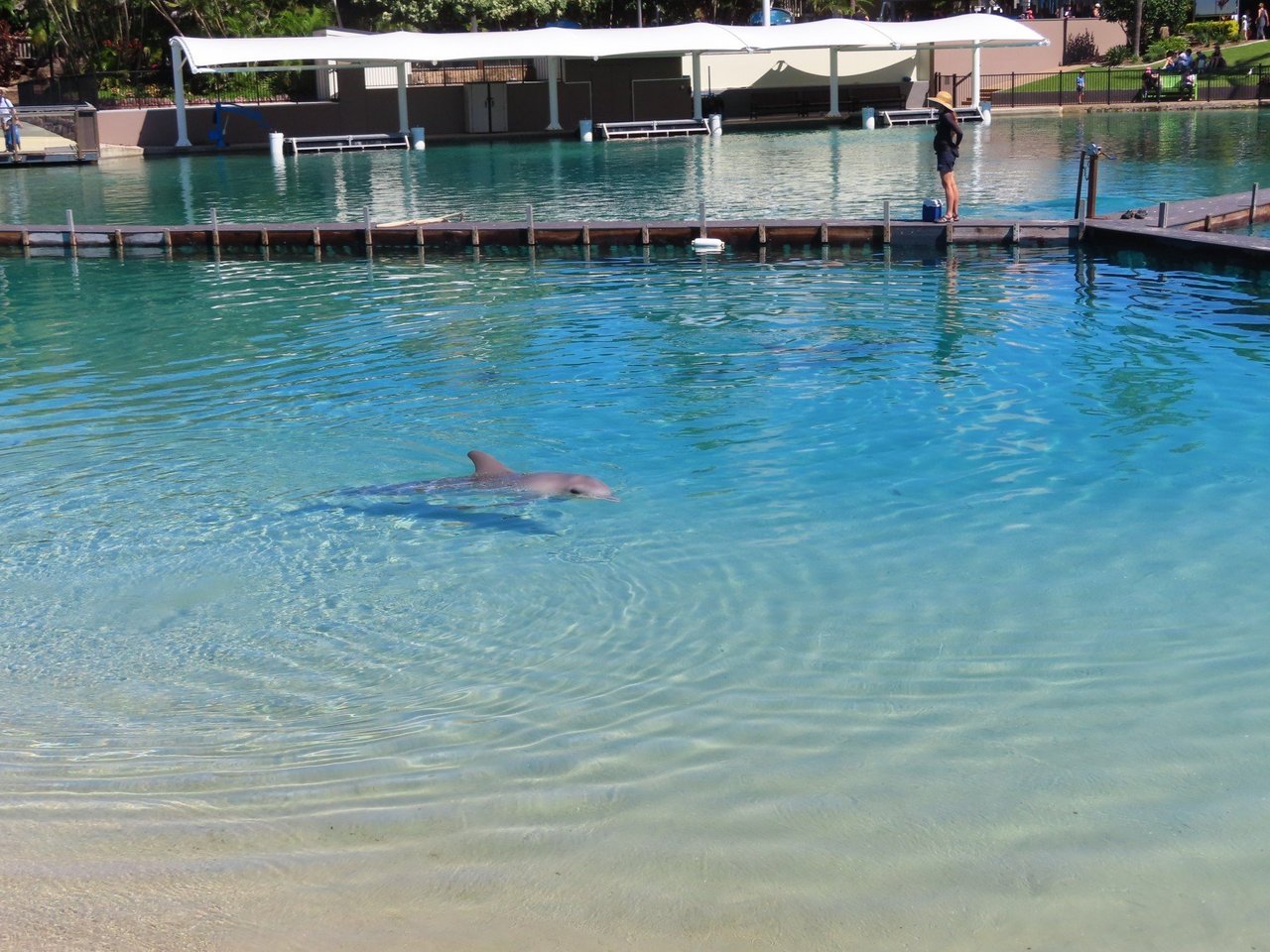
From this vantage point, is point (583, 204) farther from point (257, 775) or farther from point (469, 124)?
point (469, 124)

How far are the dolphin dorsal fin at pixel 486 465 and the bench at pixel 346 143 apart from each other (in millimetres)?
38683

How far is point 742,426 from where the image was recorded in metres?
11.5

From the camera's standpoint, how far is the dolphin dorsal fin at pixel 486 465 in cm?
888

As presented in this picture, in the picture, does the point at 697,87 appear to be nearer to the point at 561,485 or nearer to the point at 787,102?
the point at 787,102

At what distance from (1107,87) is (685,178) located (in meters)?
31.0

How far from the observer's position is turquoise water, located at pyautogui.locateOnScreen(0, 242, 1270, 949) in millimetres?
5043

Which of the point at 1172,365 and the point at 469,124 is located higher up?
the point at 469,124

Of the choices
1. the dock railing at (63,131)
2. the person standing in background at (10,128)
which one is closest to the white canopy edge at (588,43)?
the dock railing at (63,131)

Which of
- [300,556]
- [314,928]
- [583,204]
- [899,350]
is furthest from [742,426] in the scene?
[583,204]

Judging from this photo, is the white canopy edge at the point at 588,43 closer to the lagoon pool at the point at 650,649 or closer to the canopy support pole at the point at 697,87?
the canopy support pole at the point at 697,87

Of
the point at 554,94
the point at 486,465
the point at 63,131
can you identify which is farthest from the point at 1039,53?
the point at 486,465

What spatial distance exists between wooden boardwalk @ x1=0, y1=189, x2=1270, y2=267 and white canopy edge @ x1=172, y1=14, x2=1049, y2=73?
73.6ft

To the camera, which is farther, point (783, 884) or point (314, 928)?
point (783, 884)

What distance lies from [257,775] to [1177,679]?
466cm
